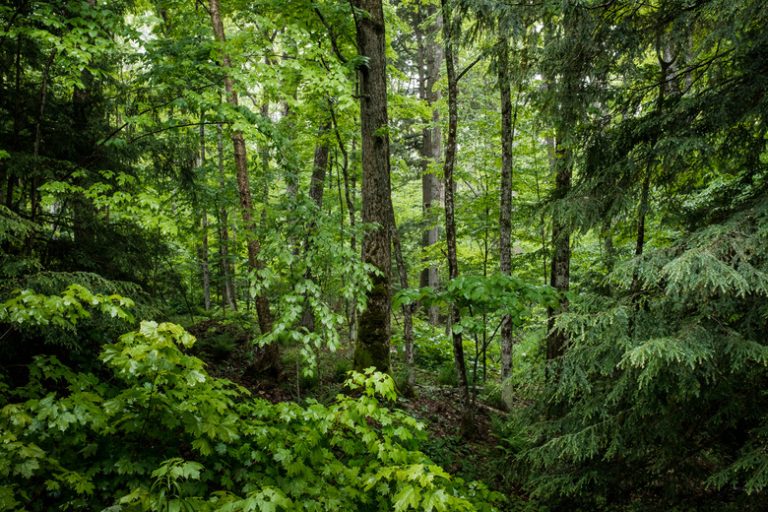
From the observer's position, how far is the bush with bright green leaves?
276 cm

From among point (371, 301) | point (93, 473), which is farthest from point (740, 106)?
point (93, 473)

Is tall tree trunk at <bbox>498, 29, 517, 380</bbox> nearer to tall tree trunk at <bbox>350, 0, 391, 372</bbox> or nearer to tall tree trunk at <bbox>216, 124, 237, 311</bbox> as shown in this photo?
tall tree trunk at <bbox>350, 0, 391, 372</bbox>

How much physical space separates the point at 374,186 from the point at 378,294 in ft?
5.40

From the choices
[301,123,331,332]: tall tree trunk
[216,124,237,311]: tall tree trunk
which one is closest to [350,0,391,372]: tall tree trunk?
[301,123,331,332]: tall tree trunk

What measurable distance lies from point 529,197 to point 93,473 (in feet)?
31.2

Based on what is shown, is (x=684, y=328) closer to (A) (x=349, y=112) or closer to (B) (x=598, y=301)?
(B) (x=598, y=301)

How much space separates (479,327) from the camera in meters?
5.51

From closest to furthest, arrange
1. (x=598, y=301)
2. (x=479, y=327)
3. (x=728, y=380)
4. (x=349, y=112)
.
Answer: (x=728, y=380)
(x=598, y=301)
(x=479, y=327)
(x=349, y=112)

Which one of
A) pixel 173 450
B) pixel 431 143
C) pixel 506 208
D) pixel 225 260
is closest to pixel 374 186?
pixel 506 208

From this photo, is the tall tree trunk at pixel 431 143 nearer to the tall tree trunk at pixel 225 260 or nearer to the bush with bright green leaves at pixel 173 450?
the tall tree trunk at pixel 225 260

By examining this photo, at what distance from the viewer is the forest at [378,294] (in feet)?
10.4

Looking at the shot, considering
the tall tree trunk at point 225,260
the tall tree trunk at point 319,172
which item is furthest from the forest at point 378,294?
the tall tree trunk at point 225,260

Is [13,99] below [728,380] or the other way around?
the other way around

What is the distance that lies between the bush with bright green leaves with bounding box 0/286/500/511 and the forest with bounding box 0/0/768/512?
0.03m
